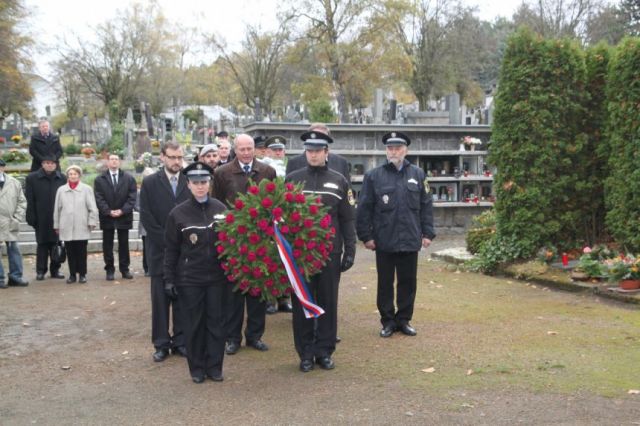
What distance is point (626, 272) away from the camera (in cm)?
967

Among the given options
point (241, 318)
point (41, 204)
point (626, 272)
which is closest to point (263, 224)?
point (241, 318)

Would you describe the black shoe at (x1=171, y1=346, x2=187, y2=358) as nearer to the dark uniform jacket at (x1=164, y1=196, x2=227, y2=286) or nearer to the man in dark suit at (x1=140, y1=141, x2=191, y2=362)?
the man in dark suit at (x1=140, y1=141, x2=191, y2=362)

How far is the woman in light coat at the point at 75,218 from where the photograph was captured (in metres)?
12.1

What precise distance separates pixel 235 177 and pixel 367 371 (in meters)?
2.59

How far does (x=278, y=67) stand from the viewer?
179 ft

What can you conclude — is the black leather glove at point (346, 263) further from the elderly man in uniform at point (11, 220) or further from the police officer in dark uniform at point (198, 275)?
the elderly man in uniform at point (11, 220)

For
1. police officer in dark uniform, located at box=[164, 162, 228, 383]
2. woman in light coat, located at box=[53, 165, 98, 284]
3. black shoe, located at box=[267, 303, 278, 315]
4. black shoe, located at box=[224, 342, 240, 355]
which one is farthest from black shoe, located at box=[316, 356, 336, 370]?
woman in light coat, located at box=[53, 165, 98, 284]

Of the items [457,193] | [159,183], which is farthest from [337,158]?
[457,193]

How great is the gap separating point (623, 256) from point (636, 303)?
1251mm

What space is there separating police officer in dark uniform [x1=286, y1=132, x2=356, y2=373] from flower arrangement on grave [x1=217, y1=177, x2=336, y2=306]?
377 mm

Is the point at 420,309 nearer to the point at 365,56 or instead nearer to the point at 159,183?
the point at 159,183

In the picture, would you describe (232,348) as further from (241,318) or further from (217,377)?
(217,377)

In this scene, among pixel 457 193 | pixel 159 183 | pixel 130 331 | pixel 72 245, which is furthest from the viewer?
pixel 457 193

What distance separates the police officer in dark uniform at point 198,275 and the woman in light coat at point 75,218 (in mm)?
6027
